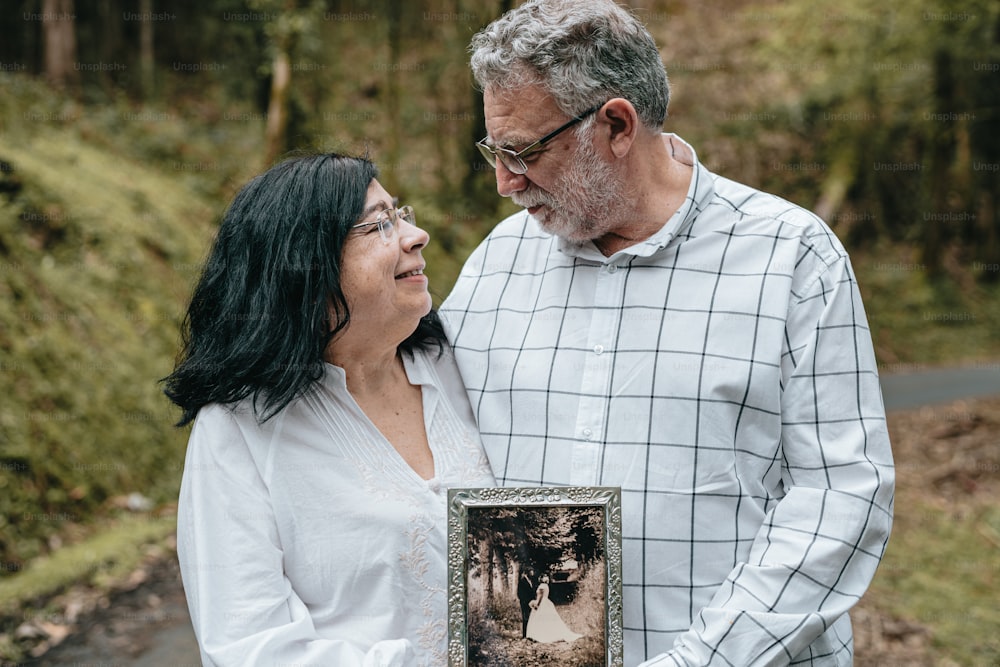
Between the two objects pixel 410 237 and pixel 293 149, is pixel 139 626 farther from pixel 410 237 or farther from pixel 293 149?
pixel 410 237

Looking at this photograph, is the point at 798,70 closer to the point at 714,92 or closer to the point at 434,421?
the point at 714,92

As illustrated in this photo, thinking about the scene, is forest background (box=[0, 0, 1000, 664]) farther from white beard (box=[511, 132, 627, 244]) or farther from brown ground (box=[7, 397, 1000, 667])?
white beard (box=[511, 132, 627, 244])

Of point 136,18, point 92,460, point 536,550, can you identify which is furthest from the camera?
point 136,18

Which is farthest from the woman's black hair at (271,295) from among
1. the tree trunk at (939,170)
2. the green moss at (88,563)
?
Result: the tree trunk at (939,170)

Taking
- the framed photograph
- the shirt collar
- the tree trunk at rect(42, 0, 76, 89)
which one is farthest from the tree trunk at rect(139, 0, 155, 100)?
the framed photograph

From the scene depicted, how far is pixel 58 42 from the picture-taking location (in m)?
15.2

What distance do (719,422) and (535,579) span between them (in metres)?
0.58

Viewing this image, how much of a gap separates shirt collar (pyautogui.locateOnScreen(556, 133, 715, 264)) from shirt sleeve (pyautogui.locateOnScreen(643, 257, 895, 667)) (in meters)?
0.37

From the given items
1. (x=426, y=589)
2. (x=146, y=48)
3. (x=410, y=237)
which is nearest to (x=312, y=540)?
(x=426, y=589)

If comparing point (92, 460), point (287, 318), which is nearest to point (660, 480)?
point (287, 318)

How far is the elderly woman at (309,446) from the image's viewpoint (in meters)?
2.15

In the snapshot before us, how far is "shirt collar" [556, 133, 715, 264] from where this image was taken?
249 centimetres

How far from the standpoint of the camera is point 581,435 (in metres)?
2.43

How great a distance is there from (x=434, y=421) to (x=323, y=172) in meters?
0.72
